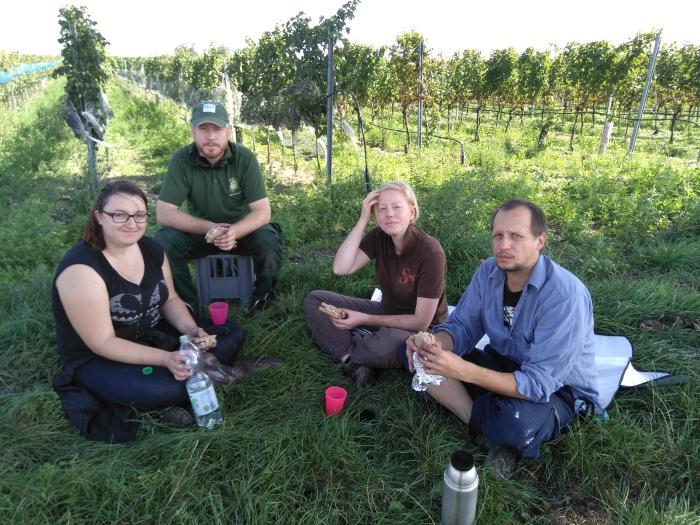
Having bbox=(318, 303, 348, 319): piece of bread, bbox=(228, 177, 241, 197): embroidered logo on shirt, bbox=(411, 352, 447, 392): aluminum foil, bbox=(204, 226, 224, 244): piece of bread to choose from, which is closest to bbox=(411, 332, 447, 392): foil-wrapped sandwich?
bbox=(411, 352, 447, 392): aluminum foil

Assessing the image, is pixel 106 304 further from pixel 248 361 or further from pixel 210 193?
pixel 210 193

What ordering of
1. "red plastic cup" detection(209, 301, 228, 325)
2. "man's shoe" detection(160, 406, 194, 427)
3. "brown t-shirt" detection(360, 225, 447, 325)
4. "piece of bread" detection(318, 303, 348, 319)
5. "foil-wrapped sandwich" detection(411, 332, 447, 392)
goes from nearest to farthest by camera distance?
"foil-wrapped sandwich" detection(411, 332, 447, 392) < "man's shoe" detection(160, 406, 194, 427) < "brown t-shirt" detection(360, 225, 447, 325) < "piece of bread" detection(318, 303, 348, 319) < "red plastic cup" detection(209, 301, 228, 325)

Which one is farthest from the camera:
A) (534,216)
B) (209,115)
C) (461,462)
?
(209,115)

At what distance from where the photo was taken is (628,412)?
2.39 metres

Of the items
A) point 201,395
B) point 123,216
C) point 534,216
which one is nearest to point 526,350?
point 534,216

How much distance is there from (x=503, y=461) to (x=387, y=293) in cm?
119

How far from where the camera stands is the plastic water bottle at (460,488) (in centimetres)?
153

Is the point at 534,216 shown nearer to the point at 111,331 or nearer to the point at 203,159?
the point at 111,331

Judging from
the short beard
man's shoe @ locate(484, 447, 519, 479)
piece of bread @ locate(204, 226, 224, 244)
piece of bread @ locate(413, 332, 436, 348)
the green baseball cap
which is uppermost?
the green baseball cap

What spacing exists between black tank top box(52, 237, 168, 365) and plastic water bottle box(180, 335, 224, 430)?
362 millimetres

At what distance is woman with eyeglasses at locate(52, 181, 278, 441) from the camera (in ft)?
7.10

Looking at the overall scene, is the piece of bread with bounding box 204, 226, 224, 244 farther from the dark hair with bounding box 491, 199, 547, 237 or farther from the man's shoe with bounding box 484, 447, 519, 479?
the man's shoe with bounding box 484, 447, 519, 479

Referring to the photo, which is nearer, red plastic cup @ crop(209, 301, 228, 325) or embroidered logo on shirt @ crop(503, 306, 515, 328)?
embroidered logo on shirt @ crop(503, 306, 515, 328)

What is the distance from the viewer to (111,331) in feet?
7.37
